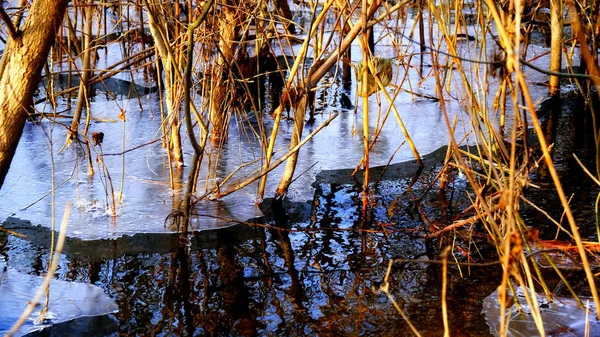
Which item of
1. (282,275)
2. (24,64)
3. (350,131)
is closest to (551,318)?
(282,275)

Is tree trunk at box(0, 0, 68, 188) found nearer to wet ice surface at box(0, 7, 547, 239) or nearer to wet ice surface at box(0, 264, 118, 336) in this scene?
wet ice surface at box(0, 7, 547, 239)

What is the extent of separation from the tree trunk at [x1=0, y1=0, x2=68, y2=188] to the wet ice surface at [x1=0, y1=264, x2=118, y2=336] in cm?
57

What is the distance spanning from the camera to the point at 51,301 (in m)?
2.90

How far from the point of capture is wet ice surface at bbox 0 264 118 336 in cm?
272

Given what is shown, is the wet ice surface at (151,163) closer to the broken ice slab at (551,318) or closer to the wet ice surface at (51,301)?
the wet ice surface at (51,301)

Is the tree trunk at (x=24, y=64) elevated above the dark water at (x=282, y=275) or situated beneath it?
elevated above

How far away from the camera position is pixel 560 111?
609cm

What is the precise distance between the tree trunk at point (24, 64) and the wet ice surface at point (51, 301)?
0.57 meters

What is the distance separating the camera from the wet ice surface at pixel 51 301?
8.94 ft

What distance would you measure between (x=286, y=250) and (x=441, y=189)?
48.1 inches

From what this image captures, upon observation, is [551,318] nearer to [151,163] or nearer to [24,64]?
[24,64]

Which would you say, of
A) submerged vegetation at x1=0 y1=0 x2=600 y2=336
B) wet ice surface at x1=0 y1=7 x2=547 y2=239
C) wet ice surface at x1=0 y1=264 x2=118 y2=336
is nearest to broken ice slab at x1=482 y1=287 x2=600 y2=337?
submerged vegetation at x1=0 y1=0 x2=600 y2=336

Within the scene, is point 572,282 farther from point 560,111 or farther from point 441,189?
point 560,111

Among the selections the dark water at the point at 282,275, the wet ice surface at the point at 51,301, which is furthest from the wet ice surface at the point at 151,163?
the wet ice surface at the point at 51,301
